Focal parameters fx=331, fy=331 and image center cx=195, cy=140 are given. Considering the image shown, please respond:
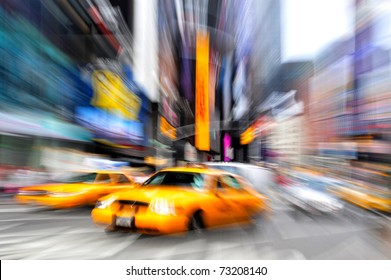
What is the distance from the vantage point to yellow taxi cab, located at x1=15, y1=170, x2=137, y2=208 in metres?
3.66

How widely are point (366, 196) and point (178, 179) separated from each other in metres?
3.09

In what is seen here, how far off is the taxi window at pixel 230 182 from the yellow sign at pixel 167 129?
0.92 metres

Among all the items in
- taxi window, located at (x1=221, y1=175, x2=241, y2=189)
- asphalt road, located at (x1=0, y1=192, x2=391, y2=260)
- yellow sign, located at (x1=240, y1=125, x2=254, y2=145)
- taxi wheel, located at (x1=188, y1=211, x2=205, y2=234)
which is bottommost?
asphalt road, located at (x1=0, y1=192, x2=391, y2=260)

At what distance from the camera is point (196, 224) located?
298 cm

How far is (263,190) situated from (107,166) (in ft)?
6.90

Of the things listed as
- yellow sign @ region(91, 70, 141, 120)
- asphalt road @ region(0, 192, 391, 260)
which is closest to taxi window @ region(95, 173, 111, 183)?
asphalt road @ region(0, 192, 391, 260)

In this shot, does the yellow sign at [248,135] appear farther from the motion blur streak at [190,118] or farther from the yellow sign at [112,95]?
the yellow sign at [112,95]

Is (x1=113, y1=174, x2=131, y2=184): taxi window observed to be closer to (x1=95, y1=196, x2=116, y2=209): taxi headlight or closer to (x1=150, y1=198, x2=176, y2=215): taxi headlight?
(x1=95, y1=196, x2=116, y2=209): taxi headlight

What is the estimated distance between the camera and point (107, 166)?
4.40 m

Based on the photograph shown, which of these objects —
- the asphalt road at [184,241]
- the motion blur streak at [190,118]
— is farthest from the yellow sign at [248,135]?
the asphalt road at [184,241]

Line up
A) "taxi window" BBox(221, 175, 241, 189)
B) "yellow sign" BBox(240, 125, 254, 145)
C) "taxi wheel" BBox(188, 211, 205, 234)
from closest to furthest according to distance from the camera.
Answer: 1. "taxi wheel" BBox(188, 211, 205, 234)
2. "taxi window" BBox(221, 175, 241, 189)
3. "yellow sign" BBox(240, 125, 254, 145)

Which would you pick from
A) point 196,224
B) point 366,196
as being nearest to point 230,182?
point 196,224

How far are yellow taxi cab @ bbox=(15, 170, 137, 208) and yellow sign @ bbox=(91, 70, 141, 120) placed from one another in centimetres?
84
